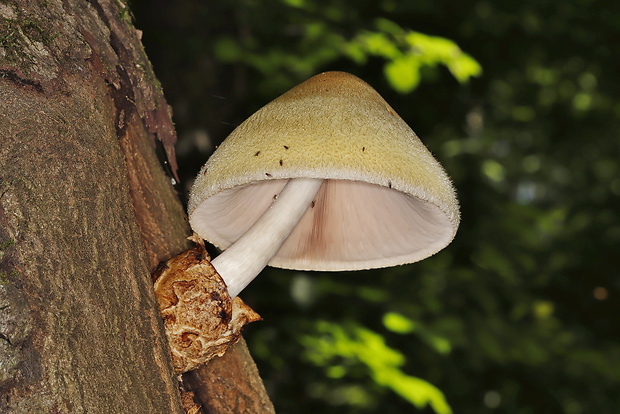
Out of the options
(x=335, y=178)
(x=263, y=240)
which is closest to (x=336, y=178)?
(x=335, y=178)

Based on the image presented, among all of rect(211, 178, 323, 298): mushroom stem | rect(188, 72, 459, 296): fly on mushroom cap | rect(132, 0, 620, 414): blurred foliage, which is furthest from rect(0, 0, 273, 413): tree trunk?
rect(132, 0, 620, 414): blurred foliage

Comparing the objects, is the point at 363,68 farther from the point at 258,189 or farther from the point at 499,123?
the point at 499,123

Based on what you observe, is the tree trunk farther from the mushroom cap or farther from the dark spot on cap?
the mushroom cap

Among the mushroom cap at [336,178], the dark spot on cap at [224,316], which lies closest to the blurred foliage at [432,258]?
the mushroom cap at [336,178]

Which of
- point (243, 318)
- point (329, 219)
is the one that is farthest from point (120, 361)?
point (329, 219)

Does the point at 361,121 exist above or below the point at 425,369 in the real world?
above

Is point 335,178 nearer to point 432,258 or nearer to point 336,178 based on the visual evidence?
point 336,178
